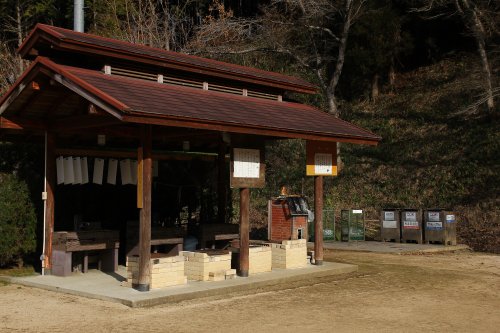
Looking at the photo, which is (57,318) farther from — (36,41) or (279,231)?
(279,231)

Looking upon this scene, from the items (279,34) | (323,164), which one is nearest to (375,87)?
(279,34)

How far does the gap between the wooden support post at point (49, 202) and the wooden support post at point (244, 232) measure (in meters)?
3.90

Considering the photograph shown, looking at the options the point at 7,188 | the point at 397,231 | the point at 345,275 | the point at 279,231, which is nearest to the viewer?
the point at 7,188

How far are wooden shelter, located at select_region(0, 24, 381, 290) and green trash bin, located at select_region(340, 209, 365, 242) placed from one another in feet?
24.2

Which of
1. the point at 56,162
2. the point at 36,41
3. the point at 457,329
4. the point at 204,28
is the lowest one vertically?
the point at 457,329

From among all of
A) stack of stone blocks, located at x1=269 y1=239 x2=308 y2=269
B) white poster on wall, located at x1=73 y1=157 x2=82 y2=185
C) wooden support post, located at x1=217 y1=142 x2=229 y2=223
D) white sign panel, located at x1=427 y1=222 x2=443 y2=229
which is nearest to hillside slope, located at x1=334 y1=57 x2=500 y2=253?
white sign panel, located at x1=427 y1=222 x2=443 y2=229

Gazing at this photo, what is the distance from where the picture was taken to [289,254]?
42.0 feet

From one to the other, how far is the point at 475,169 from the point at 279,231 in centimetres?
1120

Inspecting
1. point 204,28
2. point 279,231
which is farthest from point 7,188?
point 204,28

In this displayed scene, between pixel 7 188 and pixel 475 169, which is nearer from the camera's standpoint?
pixel 7 188

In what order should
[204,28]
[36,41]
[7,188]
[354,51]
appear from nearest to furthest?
[36,41], [7,188], [204,28], [354,51]

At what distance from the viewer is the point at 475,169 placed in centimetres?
2480

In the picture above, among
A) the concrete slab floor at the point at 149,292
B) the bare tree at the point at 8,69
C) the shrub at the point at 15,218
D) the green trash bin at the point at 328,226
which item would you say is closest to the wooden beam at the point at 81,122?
the shrub at the point at 15,218

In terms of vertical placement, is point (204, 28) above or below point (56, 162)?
above
